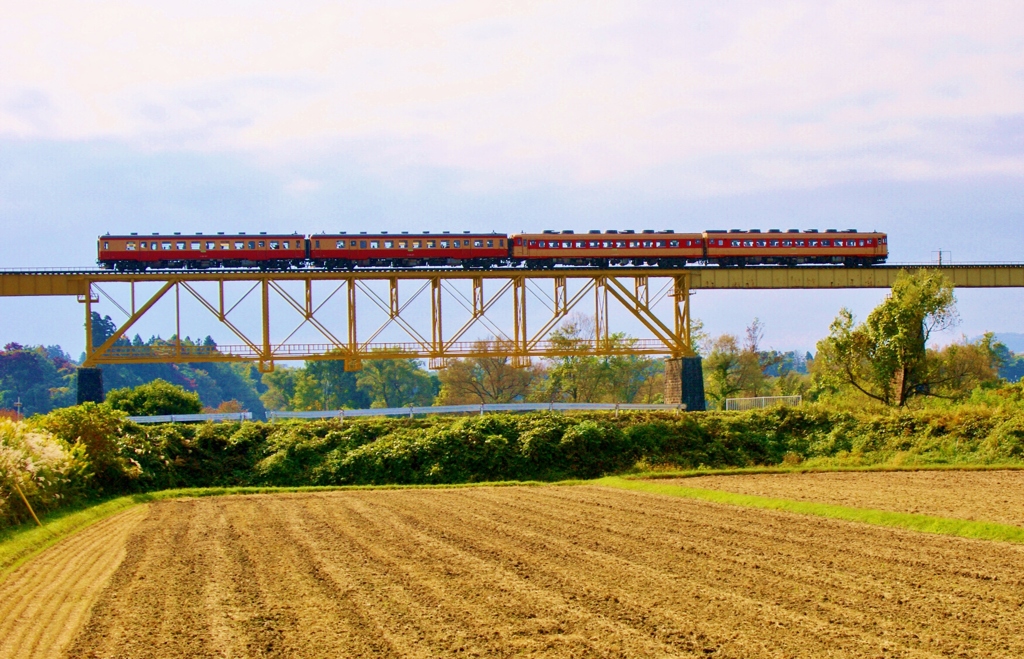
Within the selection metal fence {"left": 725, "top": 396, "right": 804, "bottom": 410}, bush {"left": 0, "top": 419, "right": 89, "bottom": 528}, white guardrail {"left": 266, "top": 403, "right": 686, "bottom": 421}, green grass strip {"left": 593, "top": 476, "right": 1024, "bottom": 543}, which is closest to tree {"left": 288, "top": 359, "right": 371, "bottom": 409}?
metal fence {"left": 725, "top": 396, "right": 804, "bottom": 410}

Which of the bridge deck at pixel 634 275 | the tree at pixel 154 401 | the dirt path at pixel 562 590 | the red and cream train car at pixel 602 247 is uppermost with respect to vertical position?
the red and cream train car at pixel 602 247

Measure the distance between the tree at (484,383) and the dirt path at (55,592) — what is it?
196 ft

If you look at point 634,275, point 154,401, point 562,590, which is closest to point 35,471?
point 562,590

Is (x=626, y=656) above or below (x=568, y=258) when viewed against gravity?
below

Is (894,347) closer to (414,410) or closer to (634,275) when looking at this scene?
(634,275)

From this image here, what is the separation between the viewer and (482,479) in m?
33.3

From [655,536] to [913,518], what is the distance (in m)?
5.05

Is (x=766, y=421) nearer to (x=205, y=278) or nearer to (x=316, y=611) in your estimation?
(x=205, y=278)

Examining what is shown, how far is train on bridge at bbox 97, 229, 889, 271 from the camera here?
161 feet

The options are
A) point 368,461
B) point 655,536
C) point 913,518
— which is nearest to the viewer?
point 655,536

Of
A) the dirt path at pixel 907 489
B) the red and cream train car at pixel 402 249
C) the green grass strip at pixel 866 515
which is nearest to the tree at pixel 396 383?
the red and cream train car at pixel 402 249

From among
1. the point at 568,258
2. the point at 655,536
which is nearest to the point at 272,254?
the point at 568,258

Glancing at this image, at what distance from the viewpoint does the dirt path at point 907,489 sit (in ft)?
64.2

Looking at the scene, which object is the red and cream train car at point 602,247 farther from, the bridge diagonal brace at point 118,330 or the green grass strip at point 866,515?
the green grass strip at point 866,515
